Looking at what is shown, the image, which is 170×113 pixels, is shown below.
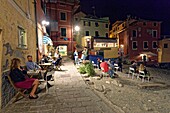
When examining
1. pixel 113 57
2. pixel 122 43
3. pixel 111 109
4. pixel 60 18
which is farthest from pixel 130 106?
pixel 122 43

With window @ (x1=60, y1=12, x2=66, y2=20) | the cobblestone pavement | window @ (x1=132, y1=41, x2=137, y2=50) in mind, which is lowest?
the cobblestone pavement

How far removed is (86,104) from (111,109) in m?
0.78

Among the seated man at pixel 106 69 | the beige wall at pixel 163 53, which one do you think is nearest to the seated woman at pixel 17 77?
the seated man at pixel 106 69

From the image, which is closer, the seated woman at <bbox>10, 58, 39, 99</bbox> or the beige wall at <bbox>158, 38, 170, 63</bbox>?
the seated woman at <bbox>10, 58, 39, 99</bbox>

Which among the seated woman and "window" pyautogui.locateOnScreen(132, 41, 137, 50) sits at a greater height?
"window" pyautogui.locateOnScreen(132, 41, 137, 50)

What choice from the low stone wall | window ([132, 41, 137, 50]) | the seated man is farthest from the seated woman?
window ([132, 41, 137, 50])

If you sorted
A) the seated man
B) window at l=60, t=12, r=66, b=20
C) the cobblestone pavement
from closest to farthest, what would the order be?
the cobblestone pavement → the seated man → window at l=60, t=12, r=66, b=20

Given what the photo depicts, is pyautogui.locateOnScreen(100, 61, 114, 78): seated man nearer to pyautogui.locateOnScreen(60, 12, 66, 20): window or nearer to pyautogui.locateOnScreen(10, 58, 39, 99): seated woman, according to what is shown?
pyautogui.locateOnScreen(10, 58, 39, 99): seated woman

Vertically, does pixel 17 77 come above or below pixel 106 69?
above

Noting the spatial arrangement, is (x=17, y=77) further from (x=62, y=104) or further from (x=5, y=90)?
(x=62, y=104)

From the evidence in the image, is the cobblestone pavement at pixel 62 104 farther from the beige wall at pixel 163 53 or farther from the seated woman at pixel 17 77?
the beige wall at pixel 163 53

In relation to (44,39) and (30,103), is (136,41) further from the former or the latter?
(30,103)

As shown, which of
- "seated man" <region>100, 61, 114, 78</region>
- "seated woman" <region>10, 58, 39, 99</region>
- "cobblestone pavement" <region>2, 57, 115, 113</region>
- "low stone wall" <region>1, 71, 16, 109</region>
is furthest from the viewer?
"seated man" <region>100, 61, 114, 78</region>

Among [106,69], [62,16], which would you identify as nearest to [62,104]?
[106,69]
